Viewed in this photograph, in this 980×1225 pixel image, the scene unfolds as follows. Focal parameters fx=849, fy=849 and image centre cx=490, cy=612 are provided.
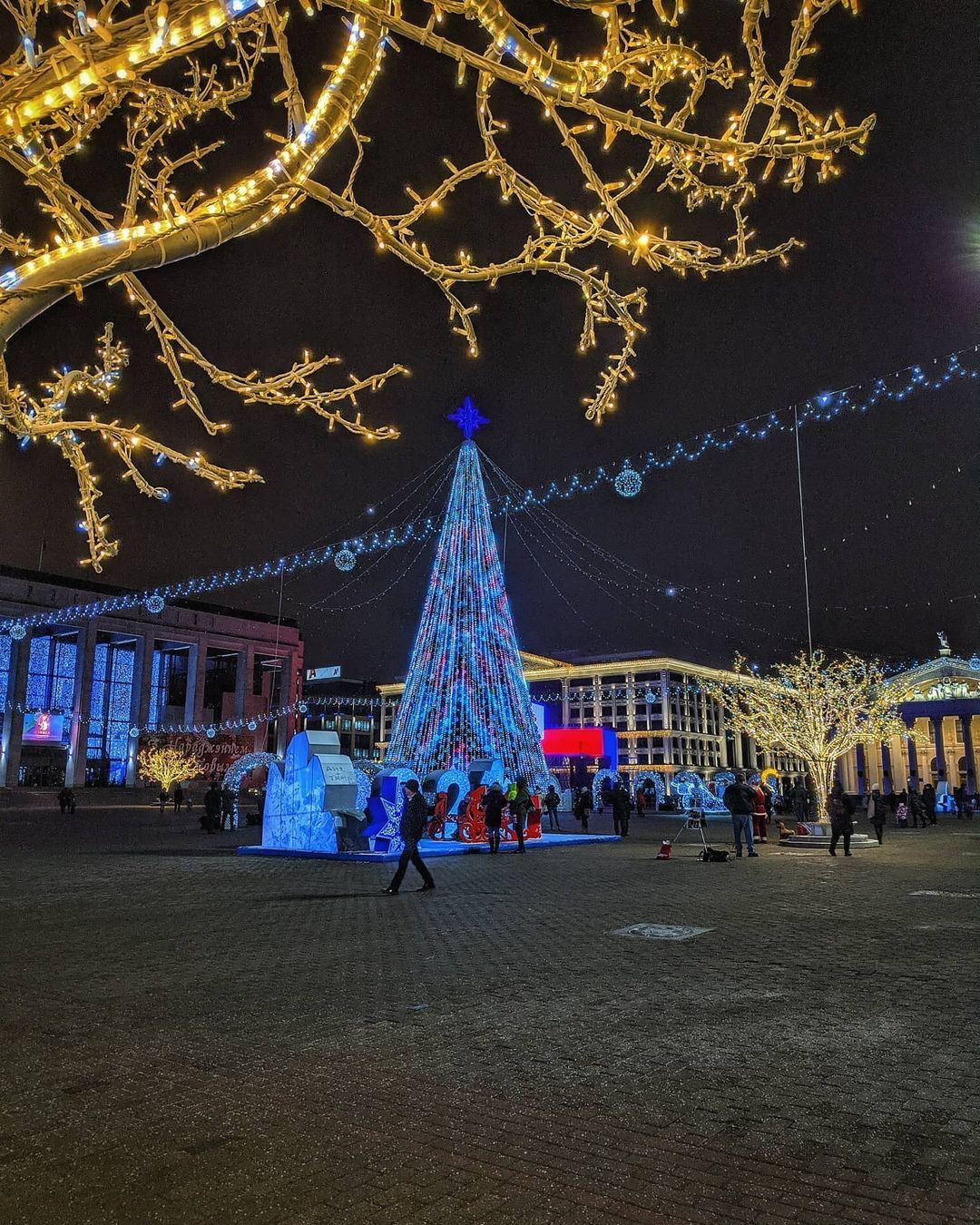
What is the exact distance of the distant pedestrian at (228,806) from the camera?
29281 millimetres

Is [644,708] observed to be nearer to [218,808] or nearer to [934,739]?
[934,739]

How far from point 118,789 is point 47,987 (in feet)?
203

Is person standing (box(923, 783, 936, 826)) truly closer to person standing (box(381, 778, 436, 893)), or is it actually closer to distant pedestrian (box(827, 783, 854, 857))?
distant pedestrian (box(827, 783, 854, 857))

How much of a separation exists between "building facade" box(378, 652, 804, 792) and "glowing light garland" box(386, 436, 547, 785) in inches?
3243

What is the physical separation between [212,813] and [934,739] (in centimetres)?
8803

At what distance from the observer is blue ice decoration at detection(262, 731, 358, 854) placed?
1972cm

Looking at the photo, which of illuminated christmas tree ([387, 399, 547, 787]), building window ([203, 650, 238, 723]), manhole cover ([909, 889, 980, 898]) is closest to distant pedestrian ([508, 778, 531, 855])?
illuminated christmas tree ([387, 399, 547, 787])

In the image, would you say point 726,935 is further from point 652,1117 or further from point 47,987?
point 47,987

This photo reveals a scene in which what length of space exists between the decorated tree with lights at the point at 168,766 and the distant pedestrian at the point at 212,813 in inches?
1170

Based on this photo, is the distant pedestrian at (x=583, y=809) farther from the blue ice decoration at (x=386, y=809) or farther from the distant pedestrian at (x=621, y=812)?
the blue ice decoration at (x=386, y=809)

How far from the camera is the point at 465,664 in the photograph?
928 inches

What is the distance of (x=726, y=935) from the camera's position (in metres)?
8.89

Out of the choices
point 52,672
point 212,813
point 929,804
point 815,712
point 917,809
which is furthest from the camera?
point 52,672

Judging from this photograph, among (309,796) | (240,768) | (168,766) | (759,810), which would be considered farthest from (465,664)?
(168,766)
